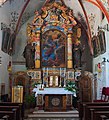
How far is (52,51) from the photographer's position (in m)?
19.3

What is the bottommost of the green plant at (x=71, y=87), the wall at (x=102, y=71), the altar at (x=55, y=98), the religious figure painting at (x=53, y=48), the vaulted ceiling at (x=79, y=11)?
the altar at (x=55, y=98)

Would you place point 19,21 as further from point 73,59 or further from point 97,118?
point 97,118

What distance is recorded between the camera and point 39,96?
1786cm

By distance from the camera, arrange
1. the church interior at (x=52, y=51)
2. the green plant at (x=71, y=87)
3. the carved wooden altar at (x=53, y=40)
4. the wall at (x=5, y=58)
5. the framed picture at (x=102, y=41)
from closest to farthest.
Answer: the green plant at (x=71, y=87), the framed picture at (x=102, y=41), the wall at (x=5, y=58), the church interior at (x=52, y=51), the carved wooden altar at (x=53, y=40)

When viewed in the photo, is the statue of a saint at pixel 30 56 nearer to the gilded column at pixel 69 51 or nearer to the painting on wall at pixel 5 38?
the painting on wall at pixel 5 38

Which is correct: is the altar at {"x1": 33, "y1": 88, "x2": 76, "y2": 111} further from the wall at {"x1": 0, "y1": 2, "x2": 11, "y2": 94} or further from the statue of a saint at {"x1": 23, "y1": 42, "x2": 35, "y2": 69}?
the statue of a saint at {"x1": 23, "y1": 42, "x2": 35, "y2": 69}

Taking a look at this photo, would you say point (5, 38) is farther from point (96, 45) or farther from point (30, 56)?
point (96, 45)

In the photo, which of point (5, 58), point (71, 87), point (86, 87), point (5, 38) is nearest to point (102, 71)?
point (71, 87)

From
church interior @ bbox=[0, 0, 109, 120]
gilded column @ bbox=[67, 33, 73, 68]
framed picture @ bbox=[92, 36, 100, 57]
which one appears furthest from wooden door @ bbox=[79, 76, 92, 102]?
framed picture @ bbox=[92, 36, 100, 57]

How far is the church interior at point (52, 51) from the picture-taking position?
18.0m

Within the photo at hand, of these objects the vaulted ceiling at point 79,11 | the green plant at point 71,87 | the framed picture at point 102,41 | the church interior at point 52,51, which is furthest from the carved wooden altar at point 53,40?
the framed picture at point 102,41

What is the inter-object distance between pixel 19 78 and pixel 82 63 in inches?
167

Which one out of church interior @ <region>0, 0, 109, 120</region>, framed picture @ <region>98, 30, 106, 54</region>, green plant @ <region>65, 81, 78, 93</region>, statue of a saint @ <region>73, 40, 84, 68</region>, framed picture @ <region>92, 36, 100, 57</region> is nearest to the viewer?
green plant @ <region>65, 81, 78, 93</region>

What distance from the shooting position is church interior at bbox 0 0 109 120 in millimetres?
18031
